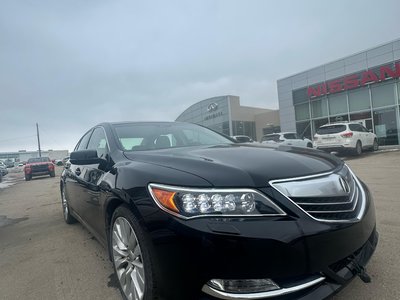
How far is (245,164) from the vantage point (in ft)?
6.85

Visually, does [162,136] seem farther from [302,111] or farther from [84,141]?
[302,111]

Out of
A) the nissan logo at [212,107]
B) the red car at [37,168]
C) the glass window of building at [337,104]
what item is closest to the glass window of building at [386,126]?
the glass window of building at [337,104]

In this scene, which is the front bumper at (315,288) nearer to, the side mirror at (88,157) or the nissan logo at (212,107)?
the side mirror at (88,157)

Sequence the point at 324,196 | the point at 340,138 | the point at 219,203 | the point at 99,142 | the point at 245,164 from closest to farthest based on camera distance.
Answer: the point at 219,203 < the point at 324,196 < the point at 245,164 < the point at 99,142 < the point at 340,138

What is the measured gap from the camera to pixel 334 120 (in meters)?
22.7

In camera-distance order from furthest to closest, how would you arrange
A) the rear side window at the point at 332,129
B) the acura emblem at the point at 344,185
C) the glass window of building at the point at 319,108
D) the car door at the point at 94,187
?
the glass window of building at the point at 319,108
the rear side window at the point at 332,129
the car door at the point at 94,187
the acura emblem at the point at 344,185

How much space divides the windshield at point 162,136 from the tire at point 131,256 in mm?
860

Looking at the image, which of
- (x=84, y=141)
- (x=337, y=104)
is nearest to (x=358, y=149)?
(x=337, y=104)

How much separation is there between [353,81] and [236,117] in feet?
50.0

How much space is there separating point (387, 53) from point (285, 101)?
28.4 feet

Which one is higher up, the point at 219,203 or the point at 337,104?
the point at 337,104

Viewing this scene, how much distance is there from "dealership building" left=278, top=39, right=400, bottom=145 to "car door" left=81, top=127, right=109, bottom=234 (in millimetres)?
20047

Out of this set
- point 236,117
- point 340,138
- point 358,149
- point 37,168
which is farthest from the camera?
point 236,117

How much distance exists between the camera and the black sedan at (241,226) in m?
1.70
